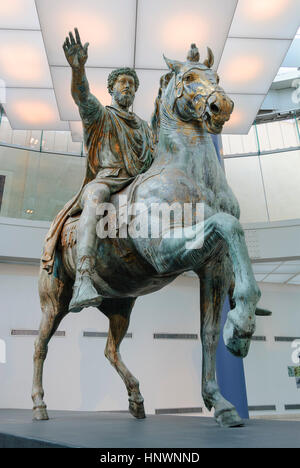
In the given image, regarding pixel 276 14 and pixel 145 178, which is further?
pixel 276 14

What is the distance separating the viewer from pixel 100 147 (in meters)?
2.92

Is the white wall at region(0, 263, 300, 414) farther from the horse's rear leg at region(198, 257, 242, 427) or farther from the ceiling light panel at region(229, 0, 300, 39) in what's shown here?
the horse's rear leg at region(198, 257, 242, 427)

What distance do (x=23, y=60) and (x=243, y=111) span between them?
4381mm

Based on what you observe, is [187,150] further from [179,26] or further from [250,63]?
[250,63]

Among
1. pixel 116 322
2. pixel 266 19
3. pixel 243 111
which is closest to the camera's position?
pixel 116 322

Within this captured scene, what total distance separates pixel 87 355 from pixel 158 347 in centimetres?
172

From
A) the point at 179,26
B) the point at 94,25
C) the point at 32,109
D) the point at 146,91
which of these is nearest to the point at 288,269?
the point at 146,91

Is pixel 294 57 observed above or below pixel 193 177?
above

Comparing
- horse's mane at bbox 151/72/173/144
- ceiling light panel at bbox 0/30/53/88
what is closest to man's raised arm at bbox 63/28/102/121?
horse's mane at bbox 151/72/173/144
